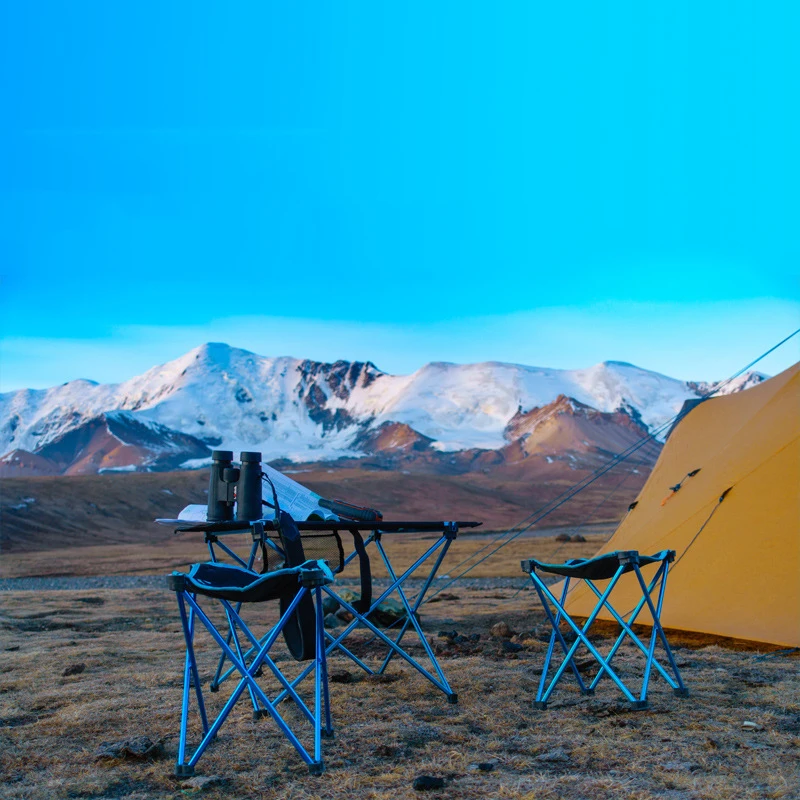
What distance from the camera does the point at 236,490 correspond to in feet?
14.3

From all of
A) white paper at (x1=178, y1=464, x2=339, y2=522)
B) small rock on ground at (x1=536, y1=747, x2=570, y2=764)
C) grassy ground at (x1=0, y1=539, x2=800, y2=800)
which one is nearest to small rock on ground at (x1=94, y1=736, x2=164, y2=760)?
grassy ground at (x1=0, y1=539, x2=800, y2=800)

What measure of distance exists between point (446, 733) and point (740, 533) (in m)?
3.55

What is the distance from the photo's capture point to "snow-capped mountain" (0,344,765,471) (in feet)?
331

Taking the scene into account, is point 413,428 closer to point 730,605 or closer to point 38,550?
point 38,550

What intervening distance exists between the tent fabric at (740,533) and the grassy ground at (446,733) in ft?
0.96

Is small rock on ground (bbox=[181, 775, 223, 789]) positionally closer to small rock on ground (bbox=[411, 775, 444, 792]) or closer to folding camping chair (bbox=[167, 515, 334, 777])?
folding camping chair (bbox=[167, 515, 334, 777])

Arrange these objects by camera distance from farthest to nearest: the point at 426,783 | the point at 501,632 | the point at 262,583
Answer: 1. the point at 501,632
2. the point at 262,583
3. the point at 426,783

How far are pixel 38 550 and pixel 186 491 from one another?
1667 cm

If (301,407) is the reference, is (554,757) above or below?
below

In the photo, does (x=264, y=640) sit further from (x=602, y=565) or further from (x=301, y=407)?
(x=301, y=407)

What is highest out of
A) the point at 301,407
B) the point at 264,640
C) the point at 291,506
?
the point at 301,407

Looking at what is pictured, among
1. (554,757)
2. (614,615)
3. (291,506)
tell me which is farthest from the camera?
(291,506)

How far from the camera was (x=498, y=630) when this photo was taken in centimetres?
728

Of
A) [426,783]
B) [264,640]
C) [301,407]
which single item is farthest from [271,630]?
[301,407]
